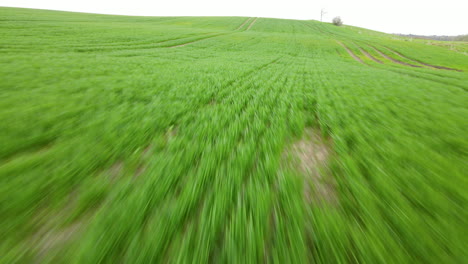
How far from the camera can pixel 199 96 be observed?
443cm

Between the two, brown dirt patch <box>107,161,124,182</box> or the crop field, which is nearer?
the crop field

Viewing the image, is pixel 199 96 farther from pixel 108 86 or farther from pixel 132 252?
pixel 132 252

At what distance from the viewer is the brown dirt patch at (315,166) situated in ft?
5.59

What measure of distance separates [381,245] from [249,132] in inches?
82.3

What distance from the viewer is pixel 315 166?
Result: 86.4 inches

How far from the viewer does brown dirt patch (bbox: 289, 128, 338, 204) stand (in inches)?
67.1

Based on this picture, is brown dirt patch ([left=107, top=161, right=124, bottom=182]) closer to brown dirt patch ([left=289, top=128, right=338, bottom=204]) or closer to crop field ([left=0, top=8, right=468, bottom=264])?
crop field ([left=0, top=8, right=468, bottom=264])

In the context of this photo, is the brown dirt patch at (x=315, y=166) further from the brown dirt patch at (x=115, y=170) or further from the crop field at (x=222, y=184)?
the brown dirt patch at (x=115, y=170)

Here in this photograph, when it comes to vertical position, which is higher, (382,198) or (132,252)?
(382,198)

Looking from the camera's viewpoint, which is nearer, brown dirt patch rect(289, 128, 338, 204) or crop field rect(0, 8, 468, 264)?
crop field rect(0, 8, 468, 264)

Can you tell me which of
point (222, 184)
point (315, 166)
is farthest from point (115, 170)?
point (315, 166)

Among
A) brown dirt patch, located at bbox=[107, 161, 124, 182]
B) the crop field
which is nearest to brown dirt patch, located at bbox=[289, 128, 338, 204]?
the crop field

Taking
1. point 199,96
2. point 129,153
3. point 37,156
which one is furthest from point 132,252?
point 199,96

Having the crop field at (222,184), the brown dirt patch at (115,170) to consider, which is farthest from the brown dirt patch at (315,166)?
the brown dirt patch at (115,170)
